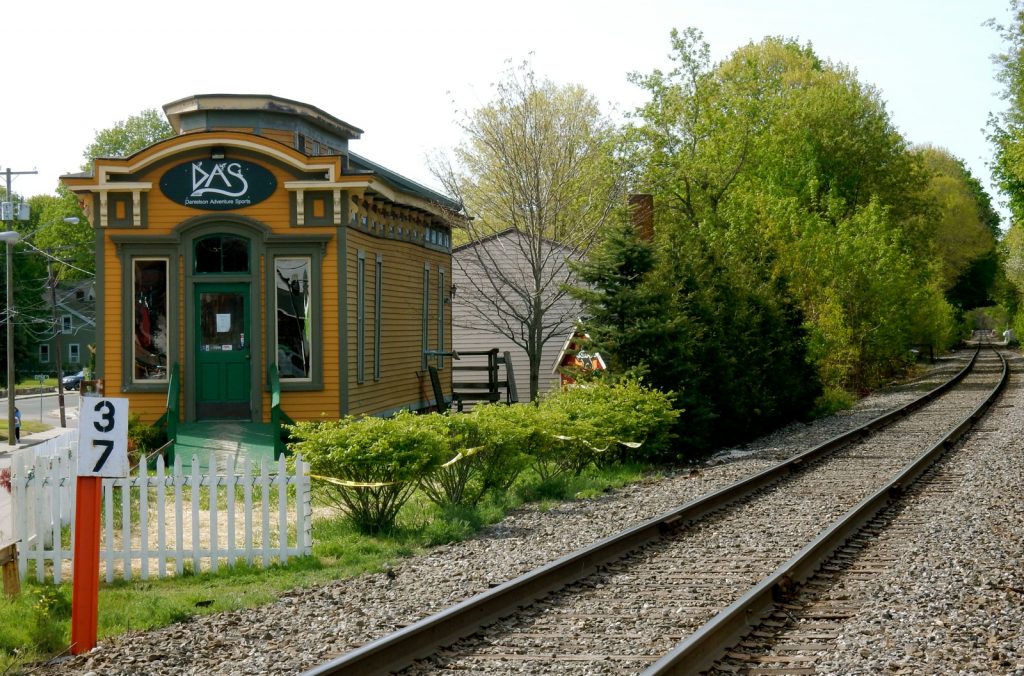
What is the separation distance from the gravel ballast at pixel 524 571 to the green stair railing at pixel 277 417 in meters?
5.23

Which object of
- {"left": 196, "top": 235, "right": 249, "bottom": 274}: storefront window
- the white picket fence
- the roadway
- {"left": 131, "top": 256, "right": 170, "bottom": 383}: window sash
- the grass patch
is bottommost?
the roadway

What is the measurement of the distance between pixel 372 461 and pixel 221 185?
26.7ft

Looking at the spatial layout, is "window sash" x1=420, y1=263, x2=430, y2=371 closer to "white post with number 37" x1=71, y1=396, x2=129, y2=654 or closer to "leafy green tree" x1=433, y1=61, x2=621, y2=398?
"leafy green tree" x1=433, y1=61, x2=621, y2=398

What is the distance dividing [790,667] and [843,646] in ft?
1.57

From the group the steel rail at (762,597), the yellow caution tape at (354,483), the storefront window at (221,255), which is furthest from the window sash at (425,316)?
the yellow caution tape at (354,483)

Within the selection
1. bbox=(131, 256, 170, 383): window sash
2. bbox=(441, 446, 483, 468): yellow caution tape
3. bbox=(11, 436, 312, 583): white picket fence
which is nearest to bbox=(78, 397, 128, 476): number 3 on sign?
bbox=(11, 436, 312, 583): white picket fence

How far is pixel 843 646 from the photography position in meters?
6.53

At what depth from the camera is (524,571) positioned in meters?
8.75

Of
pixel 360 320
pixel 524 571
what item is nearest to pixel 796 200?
pixel 360 320

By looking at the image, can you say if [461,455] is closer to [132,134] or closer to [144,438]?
[144,438]

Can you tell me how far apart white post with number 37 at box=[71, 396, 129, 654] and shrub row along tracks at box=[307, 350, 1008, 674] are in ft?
6.74

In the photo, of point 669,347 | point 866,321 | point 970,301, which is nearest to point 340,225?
point 669,347

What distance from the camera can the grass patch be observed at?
7262 millimetres

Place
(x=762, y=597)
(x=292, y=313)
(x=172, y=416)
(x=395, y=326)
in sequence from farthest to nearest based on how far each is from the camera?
(x=395, y=326) → (x=292, y=313) → (x=172, y=416) → (x=762, y=597)
